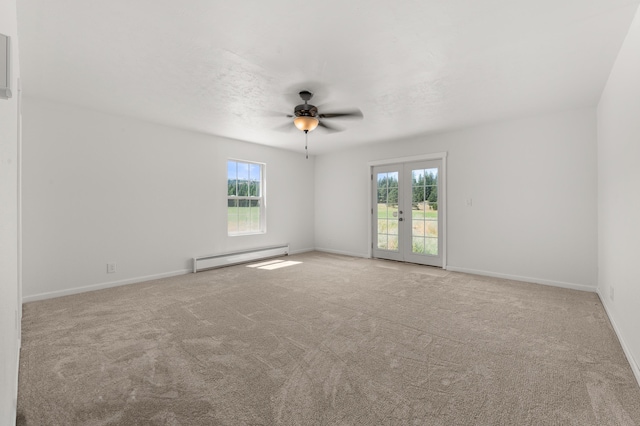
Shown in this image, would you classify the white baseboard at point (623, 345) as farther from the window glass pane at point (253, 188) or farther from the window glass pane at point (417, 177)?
the window glass pane at point (253, 188)

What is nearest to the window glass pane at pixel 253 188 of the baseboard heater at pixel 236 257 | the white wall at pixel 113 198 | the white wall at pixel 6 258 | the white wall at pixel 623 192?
the white wall at pixel 113 198

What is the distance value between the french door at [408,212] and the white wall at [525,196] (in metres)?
0.25

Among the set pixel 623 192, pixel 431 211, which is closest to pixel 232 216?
pixel 431 211

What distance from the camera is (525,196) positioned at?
442cm

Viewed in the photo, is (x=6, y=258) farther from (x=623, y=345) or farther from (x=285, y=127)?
(x=623, y=345)

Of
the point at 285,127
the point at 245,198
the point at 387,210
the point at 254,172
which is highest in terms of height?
the point at 285,127

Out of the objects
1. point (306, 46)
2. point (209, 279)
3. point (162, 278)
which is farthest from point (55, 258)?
point (306, 46)

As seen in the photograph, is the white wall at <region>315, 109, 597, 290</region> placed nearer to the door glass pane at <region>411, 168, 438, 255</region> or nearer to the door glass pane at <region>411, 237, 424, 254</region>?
the door glass pane at <region>411, 168, 438, 255</region>

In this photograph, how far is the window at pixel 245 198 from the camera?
5812 mm

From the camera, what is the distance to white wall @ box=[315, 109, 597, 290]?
3998 mm

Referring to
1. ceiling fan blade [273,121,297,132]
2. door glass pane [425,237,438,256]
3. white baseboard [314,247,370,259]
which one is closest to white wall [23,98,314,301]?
ceiling fan blade [273,121,297,132]

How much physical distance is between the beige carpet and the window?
2.25m

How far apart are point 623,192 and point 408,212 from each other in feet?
11.4

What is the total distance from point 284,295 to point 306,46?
→ 284cm
